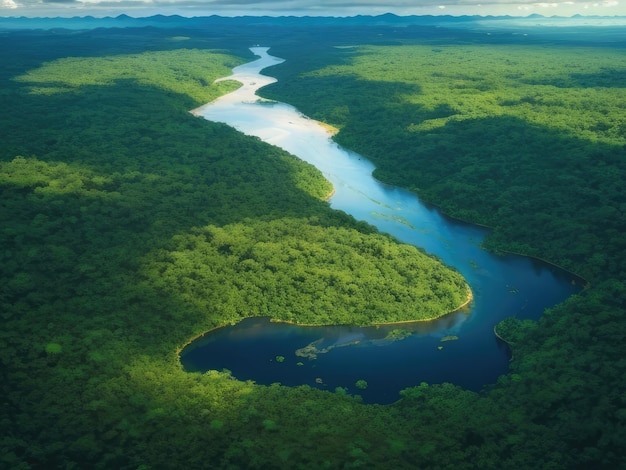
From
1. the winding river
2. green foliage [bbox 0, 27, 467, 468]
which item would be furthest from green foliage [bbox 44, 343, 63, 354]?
the winding river

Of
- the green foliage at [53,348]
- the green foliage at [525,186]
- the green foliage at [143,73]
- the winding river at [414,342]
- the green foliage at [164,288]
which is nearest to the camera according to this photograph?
the green foliage at [164,288]

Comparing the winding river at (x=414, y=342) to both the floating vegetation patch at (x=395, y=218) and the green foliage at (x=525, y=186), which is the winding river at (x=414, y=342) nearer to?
the floating vegetation patch at (x=395, y=218)

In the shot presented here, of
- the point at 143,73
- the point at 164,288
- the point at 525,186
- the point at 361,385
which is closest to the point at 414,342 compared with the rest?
the point at 361,385

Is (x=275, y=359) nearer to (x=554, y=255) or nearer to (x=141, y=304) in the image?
(x=141, y=304)

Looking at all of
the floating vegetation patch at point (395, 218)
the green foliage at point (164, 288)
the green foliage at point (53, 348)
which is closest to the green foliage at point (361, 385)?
the green foliage at point (164, 288)

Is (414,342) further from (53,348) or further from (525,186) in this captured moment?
(525,186)

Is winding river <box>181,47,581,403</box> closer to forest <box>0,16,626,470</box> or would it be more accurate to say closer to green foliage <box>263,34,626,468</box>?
forest <box>0,16,626,470</box>

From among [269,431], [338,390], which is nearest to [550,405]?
[338,390]

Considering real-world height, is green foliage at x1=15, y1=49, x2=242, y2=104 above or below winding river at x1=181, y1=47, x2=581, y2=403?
above
